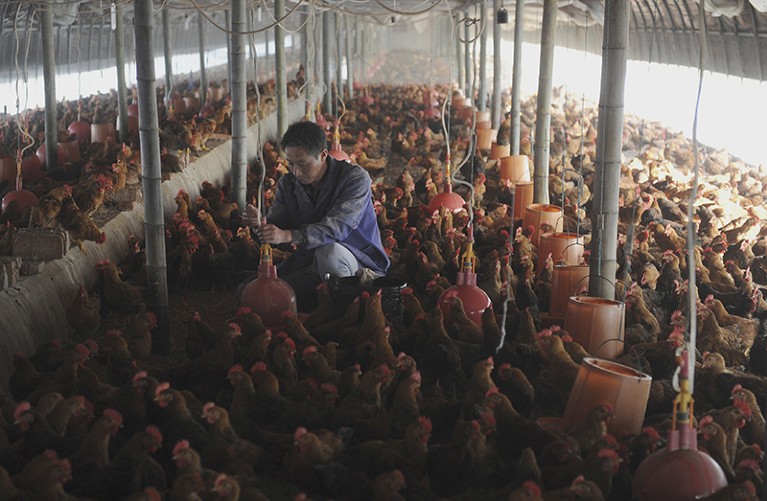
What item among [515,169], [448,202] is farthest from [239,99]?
[515,169]

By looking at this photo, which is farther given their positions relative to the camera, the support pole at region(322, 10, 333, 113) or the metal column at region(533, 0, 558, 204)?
the support pole at region(322, 10, 333, 113)

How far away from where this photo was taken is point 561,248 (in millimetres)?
6000

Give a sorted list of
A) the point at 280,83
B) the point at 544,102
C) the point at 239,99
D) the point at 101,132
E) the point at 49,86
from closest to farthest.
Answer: the point at 239,99 → the point at 544,102 → the point at 49,86 → the point at 280,83 → the point at 101,132

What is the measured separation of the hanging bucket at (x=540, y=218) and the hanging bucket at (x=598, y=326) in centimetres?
222

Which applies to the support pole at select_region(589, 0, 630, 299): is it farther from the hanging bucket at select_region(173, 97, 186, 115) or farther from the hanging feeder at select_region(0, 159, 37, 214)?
the hanging bucket at select_region(173, 97, 186, 115)

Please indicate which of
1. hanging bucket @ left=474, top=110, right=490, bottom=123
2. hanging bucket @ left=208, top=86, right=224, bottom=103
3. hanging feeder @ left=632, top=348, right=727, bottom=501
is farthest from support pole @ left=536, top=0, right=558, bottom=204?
hanging bucket @ left=208, top=86, right=224, bottom=103

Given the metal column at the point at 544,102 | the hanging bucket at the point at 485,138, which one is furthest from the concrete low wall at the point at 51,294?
the hanging bucket at the point at 485,138

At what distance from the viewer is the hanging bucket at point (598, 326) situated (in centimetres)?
441

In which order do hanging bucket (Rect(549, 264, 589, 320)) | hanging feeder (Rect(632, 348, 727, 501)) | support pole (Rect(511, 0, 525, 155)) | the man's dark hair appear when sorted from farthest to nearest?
support pole (Rect(511, 0, 525, 155)) < hanging bucket (Rect(549, 264, 589, 320)) < the man's dark hair < hanging feeder (Rect(632, 348, 727, 501))

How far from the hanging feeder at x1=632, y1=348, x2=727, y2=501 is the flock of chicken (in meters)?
0.09

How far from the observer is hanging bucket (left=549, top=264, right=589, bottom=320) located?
5133 millimetres

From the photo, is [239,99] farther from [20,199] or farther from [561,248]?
[561,248]

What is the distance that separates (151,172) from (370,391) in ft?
5.84

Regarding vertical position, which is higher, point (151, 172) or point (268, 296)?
point (151, 172)
